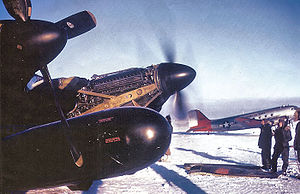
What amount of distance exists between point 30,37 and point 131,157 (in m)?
2.73

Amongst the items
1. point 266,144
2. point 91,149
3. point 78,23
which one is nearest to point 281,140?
point 266,144

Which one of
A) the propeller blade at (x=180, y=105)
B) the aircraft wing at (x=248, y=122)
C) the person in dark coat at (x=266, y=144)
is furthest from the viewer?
the aircraft wing at (x=248, y=122)

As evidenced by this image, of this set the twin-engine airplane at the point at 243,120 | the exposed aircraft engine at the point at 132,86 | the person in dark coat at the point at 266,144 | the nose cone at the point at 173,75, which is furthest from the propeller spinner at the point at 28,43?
the twin-engine airplane at the point at 243,120

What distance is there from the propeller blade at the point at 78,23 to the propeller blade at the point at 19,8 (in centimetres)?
187

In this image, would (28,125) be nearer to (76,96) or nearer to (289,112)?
(76,96)

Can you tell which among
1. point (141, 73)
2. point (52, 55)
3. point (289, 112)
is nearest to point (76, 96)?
point (141, 73)

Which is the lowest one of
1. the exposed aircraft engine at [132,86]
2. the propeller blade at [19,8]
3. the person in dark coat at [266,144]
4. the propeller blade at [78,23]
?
the person in dark coat at [266,144]

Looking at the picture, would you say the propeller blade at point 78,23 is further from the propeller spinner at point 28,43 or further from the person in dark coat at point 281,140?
the person in dark coat at point 281,140

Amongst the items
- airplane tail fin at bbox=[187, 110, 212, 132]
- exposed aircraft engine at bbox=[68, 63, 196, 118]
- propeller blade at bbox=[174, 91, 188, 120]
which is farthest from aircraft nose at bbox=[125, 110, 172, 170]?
airplane tail fin at bbox=[187, 110, 212, 132]

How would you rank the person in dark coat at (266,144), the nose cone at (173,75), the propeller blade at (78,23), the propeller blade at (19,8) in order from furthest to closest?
the person in dark coat at (266,144), the nose cone at (173,75), the propeller blade at (78,23), the propeller blade at (19,8)

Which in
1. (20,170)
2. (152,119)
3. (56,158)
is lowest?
(20,170)

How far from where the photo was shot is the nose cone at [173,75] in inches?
296

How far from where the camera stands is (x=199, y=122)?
23.9 meters

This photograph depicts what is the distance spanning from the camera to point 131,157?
312 centimetres
